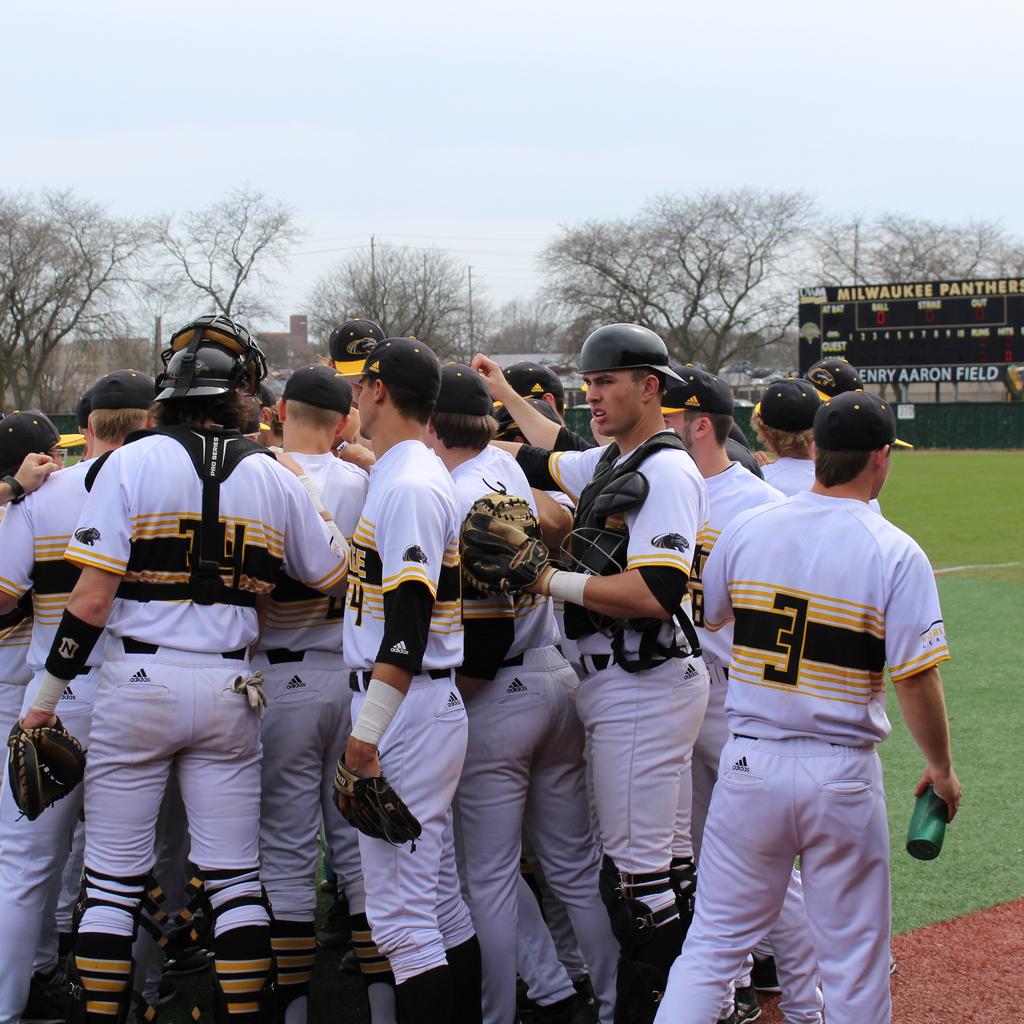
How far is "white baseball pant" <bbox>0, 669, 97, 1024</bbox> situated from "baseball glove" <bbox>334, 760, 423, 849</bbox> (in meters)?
1.03

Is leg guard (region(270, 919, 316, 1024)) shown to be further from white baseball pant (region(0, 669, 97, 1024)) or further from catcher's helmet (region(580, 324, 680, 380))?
catcher's helmet (region(580, 324, 680, 380))

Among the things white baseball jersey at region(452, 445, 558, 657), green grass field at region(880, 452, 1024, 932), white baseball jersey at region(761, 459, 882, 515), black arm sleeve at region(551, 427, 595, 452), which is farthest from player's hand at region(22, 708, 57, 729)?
white baseball jersey at region(761, 459, 882, 515)

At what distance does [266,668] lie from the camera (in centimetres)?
408

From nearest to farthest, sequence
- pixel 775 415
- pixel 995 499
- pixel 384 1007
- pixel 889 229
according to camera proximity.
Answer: pixel 384 1007 < pixel 775 415 < pixel 995 499 < pixel 889 229

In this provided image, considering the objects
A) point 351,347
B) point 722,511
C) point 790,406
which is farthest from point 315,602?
point 790,406

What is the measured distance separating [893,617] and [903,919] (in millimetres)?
2266

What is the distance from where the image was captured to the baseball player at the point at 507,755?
382cm

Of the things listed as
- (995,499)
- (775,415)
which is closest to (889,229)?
(995,499)

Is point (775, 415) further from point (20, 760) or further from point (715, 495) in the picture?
point (20, 760)

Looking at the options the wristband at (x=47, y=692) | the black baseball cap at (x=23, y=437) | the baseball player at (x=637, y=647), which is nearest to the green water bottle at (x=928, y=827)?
the baseball player at (x=637, y=647)

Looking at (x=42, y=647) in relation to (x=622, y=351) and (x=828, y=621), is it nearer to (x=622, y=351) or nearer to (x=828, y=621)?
(x=622, y=351)

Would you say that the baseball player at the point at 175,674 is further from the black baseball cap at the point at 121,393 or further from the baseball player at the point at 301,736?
the black baseball cap at the point at 121,393

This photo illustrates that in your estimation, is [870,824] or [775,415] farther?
[775,415]

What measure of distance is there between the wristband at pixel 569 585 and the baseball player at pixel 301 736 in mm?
924
